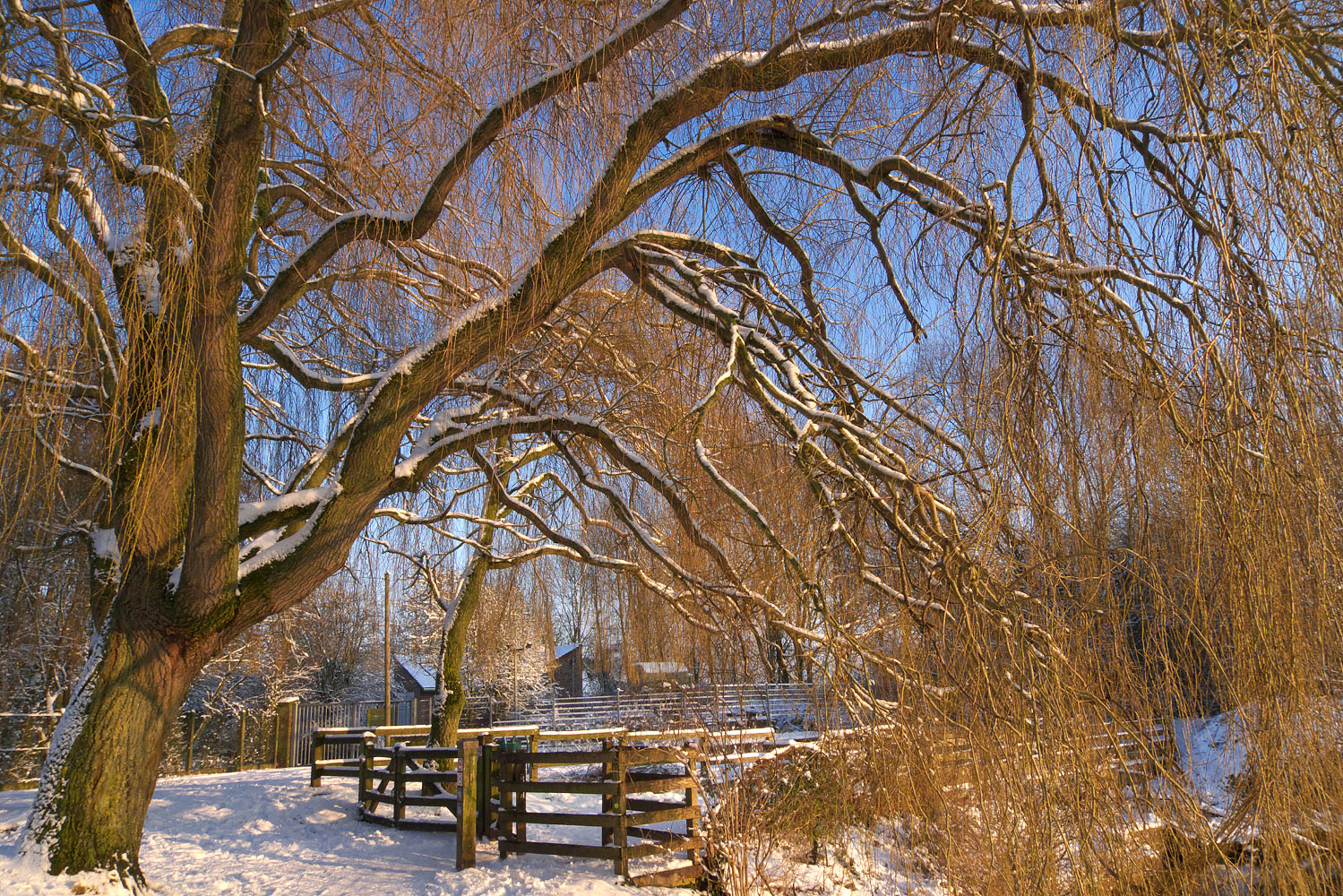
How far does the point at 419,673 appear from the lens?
29.6 m

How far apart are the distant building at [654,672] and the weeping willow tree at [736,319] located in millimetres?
427

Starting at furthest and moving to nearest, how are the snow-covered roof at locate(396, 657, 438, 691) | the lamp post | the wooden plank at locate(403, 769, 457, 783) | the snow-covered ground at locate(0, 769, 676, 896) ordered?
the snow-covered roof at locate(396, 657, 438, 691) → the lamp post → the wooden plank at locate(403, 769, 457, 783) → the snow-covered ground at locate(0, 769, 676, 896)

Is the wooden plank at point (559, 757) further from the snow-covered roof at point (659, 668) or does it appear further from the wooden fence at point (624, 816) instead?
the snow-covered roof at point (659, 668)

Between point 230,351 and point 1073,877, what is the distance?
4.40m

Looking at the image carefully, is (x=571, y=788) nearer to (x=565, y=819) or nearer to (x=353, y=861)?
(x=565, y=819)

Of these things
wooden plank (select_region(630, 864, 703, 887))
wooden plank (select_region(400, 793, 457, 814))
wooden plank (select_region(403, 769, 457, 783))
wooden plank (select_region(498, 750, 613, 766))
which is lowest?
wooden plank (select_region(630, 864, 703, 887))

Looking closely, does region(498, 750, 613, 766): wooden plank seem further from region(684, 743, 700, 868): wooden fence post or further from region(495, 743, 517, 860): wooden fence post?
region(684, 743, 700, 868): wooden fence post

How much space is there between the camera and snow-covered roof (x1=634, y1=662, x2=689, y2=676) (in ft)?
16.4

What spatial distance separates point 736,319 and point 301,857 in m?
5.55

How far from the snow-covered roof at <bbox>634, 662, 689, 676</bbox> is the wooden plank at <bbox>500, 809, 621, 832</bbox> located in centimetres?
101

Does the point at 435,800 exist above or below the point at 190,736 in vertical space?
below

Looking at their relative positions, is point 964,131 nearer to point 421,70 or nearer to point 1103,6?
point 1103,6

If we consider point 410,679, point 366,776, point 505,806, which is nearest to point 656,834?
point 505,806

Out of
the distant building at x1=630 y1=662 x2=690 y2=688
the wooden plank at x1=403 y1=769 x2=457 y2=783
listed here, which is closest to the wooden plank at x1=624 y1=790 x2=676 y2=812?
the distant building at x1=630 y1=662 x2=690 y2=688
